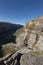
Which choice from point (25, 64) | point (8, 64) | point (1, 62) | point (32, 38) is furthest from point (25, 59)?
point (32, 38)

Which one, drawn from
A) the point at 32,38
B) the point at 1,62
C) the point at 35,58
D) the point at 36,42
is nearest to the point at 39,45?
the point at 36,42

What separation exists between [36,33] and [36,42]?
343 cm

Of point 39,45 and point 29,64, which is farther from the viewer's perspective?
point 39,45

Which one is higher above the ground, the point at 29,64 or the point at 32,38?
the point at 32,38

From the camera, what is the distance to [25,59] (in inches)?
866

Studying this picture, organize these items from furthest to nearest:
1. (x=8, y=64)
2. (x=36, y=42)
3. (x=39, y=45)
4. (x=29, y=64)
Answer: (x=36, y=42), (x=39, y=45), (x=8, y=64), (x=29, y=64)

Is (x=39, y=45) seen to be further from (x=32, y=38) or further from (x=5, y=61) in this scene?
(x=5, y=61)

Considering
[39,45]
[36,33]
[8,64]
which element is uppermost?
[36,33]

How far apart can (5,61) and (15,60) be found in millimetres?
1901

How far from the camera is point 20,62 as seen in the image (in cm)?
2211

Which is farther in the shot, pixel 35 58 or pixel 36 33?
pixel 36 33

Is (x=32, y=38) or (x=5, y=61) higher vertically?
(x=32, y=38)

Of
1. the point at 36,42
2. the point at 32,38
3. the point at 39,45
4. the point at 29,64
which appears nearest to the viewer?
the point at 29,64

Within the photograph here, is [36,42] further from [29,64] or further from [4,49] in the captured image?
[29,64]
